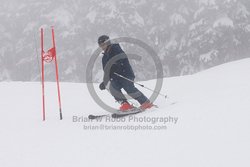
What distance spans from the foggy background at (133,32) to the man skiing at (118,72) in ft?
42.9

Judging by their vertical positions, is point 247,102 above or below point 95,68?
below

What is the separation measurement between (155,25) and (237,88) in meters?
17.2

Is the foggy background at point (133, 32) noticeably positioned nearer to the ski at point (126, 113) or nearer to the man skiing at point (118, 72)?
the man skiing at point (118, 72)

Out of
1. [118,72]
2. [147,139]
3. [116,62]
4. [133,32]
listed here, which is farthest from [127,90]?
[133,32]

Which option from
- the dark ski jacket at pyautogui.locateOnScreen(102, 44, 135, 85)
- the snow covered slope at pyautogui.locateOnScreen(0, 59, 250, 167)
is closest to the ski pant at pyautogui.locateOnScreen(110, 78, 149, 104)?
the dark ski jacket at pyautogui.locateOnScreen(102, 44, 135, 85)

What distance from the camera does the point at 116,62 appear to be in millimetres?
7410

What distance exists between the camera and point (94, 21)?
Answer: 2267 centimetres

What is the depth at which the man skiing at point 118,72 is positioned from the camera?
739cm

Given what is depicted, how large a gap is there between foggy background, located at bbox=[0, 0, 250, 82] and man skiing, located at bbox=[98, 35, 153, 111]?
42.9 ft

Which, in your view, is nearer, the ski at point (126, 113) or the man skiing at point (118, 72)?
the ski at point (126, 113)

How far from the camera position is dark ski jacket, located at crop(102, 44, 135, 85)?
291 inches

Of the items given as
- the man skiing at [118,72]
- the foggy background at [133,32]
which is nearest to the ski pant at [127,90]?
the man skiing at [118,72]

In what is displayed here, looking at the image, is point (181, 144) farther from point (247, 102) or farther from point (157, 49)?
point (157, 49)

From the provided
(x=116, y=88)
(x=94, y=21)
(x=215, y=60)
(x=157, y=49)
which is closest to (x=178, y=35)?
(x=157, y=49)
